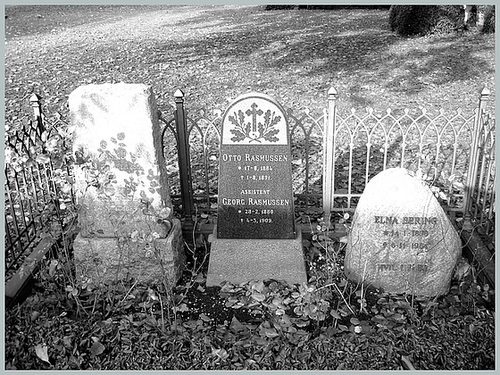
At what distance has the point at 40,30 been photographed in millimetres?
16828

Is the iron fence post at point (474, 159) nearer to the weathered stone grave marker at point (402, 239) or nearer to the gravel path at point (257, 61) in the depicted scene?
the weathered stone grave marker at point (402, 239)

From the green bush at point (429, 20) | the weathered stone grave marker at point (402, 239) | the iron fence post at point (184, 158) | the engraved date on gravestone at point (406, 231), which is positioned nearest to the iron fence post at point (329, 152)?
the weathered stone grave marker at point (402, 239)

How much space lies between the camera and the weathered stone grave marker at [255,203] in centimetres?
398

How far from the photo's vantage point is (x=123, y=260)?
4211 mm

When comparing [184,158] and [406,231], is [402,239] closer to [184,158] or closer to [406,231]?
[406,231]

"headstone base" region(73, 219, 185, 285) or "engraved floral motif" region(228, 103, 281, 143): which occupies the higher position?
"engraved floral motif" region(228, 103, 281, 143)

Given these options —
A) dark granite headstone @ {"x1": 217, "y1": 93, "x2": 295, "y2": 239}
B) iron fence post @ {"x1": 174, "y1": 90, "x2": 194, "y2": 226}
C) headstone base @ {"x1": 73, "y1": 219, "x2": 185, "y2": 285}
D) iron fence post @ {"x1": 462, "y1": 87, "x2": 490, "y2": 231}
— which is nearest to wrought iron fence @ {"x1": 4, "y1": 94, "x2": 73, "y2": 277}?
headstone base @ {"x1": 73, "y1": 219, "x2": 185, "y2": 285}

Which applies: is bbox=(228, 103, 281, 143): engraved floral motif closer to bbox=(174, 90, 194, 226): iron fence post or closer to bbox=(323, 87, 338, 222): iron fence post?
bbox=(174, 90, 194, 226): iron fence post

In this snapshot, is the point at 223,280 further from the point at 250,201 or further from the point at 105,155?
the point at 105,155

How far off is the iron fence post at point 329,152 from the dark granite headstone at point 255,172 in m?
0.84

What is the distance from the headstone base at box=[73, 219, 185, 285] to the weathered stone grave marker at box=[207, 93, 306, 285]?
0.36m

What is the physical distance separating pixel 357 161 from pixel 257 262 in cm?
296

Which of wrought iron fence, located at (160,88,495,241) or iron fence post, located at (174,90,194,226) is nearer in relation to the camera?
iron fence post, located at (174,90,194,226)

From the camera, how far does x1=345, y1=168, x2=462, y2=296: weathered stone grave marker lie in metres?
3.70
